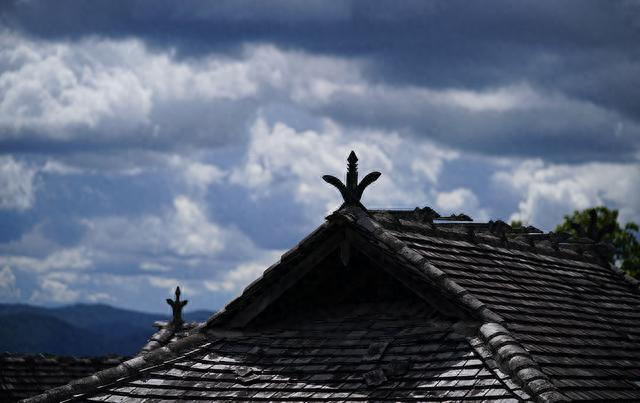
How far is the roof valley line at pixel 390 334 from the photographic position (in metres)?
10.4

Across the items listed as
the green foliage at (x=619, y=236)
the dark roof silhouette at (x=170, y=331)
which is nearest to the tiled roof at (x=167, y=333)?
the dark roof silhouette at (x=170, y=331)

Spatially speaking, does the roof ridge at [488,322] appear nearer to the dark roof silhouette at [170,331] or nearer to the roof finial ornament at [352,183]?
the roof finial ornament at [352,183]

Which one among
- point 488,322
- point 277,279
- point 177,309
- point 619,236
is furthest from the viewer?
point 619,236

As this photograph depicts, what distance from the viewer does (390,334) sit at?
1155cm

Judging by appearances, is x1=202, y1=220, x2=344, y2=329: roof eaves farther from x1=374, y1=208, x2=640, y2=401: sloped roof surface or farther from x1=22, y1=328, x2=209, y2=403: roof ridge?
x1=374, y1=208, x2=640, y2=401: sloped roof surface

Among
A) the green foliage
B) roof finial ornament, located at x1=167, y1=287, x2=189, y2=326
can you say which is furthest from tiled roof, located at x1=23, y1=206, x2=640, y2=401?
the green foliage

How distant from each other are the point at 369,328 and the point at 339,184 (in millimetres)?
1887

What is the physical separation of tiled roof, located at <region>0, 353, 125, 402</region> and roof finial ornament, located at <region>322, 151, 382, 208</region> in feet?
42.4

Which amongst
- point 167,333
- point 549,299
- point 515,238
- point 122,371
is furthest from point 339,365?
point 167,333

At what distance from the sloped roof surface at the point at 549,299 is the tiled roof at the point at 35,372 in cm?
1231

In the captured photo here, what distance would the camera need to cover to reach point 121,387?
39.7 ft

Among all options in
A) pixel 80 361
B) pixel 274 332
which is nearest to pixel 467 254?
pixel 274 332

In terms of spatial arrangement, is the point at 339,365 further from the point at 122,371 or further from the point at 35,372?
the point at 35,372

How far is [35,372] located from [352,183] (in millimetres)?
14220
